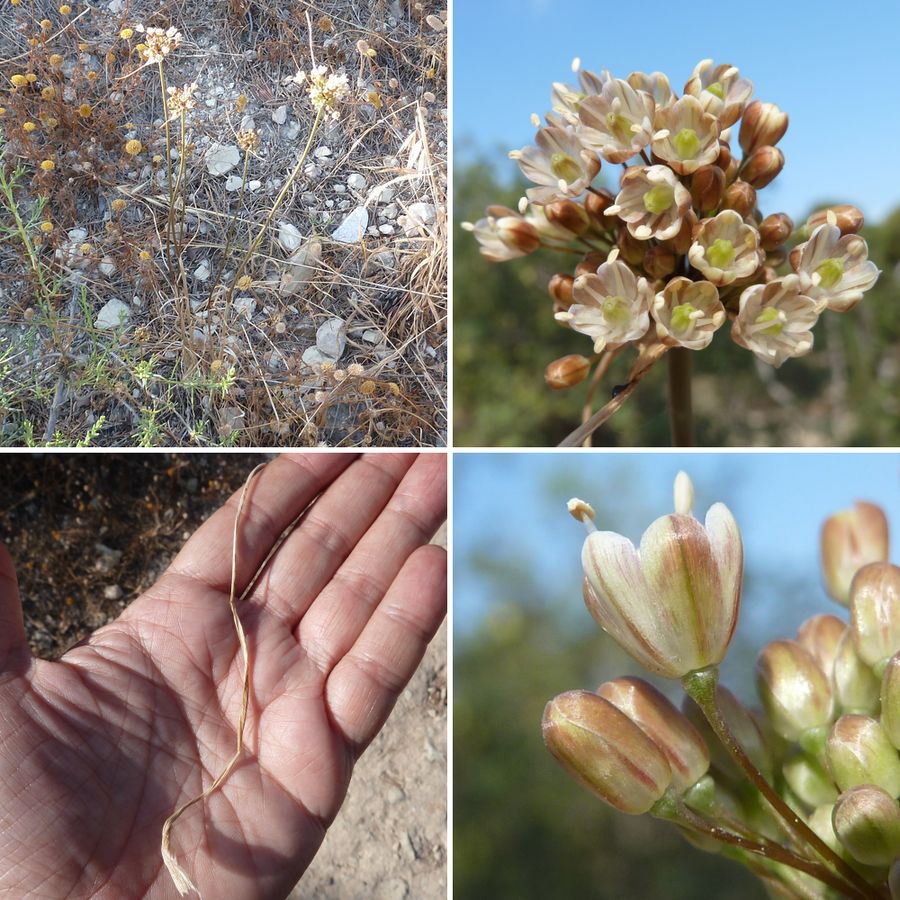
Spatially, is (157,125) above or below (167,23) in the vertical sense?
below

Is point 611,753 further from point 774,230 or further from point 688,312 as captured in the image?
point 774,230

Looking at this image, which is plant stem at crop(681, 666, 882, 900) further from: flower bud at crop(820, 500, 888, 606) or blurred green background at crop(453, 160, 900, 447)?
blurred green background at crop(453, 160, 900, 447)

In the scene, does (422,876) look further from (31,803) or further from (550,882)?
(31,803)

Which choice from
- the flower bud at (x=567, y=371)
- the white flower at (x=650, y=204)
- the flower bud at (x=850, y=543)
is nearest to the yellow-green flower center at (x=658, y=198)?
the white flower at (x=650, y=204)

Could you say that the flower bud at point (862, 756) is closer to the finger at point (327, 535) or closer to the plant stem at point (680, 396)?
the plant stem at point (680, 396)

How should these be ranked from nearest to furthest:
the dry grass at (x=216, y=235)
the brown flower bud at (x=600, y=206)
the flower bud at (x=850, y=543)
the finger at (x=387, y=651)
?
the flower bud at (x=850, y=543) < the brown flower bud at (x=600, y=206) < the finger at (x=387, y=651) < the dry grass at (x=216, y=235)

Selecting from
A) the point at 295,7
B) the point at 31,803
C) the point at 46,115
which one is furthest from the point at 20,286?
the point at 31,803

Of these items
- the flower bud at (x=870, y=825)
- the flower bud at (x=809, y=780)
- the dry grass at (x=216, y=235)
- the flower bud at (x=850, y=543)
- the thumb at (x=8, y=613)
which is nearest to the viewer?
the flower bud at (x=870, y=825)
